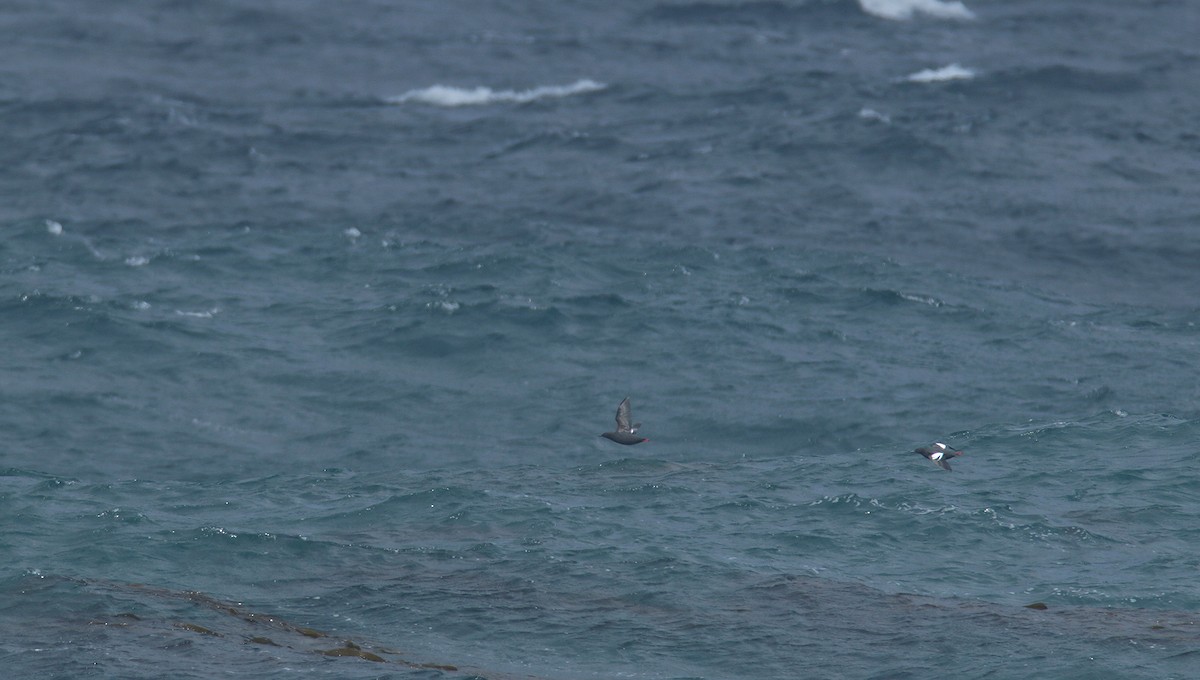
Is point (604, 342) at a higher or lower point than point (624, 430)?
lower

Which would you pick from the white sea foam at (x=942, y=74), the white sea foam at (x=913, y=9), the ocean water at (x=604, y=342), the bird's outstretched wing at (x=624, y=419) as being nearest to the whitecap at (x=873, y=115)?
the ocean water at (x=604, y=342)

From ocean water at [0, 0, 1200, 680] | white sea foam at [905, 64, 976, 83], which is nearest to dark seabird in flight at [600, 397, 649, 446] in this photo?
ocean water at [0, 0, 1200, 680]

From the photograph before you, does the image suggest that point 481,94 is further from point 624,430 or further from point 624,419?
point 624,430

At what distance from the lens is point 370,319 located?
49750mm

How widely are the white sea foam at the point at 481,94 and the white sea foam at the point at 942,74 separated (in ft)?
45.1

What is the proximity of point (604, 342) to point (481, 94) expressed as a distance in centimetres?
2729

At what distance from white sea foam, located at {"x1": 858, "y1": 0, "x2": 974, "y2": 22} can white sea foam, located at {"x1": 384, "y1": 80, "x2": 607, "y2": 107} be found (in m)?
16.6

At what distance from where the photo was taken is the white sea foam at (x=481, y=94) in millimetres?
71938

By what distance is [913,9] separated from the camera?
81.3 m

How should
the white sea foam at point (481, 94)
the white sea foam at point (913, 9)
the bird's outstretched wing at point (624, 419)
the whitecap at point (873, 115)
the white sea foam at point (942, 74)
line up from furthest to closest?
the white sea foam at point (913, 9), the white sea foam at point (481, 94), the white sea foam at point (942, 74), the whitecap at point (873, 115), the bird's outstretched wing at point (624, 419)

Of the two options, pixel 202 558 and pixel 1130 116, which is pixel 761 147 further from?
pixel 202 558

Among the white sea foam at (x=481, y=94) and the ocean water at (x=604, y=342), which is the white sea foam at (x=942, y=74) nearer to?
the ocean water at (x=604, y=342)

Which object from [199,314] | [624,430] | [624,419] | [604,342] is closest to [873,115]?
[604,342]

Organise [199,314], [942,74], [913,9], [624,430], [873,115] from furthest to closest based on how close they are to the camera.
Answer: [913,9] → [942,74] → [873,115] → [199,314] → [624,430]
